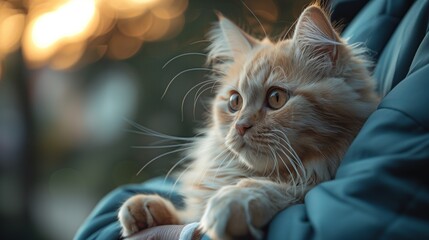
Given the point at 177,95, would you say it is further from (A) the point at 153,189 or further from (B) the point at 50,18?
(A) the point at 153,189

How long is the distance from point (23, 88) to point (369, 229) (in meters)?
3.58

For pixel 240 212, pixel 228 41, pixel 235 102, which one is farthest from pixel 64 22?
pixel 240 212

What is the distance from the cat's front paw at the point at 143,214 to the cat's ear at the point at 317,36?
0.57 m

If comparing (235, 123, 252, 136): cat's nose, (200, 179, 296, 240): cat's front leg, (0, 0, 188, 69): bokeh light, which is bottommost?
(200, 179, 296, 240): cat's front leg

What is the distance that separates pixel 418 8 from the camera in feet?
3.67

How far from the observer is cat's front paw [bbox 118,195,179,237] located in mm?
1175

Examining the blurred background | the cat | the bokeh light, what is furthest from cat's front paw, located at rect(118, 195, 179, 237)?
the bokeh light

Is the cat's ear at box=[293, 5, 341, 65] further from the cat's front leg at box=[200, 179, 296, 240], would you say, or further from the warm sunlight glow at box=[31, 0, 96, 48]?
the warm sunlight glow at box=[31, 0, 96, 48]

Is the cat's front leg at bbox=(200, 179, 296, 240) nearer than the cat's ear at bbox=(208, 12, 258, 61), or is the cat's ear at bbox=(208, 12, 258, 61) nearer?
the cat's front leg at bbox=(200, 179, 296, 240)

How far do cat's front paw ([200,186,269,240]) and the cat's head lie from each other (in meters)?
0.23

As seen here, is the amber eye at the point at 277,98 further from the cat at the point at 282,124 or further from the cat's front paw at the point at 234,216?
the cat's front paw at the point at 234,216

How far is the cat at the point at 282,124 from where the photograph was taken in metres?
1.07

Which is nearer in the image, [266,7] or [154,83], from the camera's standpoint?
[266,7]

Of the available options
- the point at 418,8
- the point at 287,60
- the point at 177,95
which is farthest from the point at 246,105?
the point at 177,95
